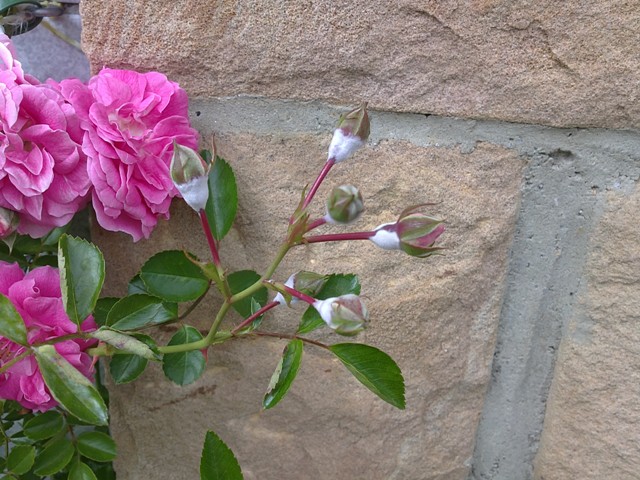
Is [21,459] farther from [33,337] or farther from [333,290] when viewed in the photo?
[333,290]

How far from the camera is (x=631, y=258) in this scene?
53 centimetres

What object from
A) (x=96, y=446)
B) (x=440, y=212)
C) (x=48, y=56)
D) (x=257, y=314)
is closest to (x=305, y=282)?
(x=257, y=314)

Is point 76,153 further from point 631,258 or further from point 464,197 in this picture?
point 631,258

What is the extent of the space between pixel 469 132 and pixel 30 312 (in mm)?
365

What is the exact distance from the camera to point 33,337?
1.67 feet

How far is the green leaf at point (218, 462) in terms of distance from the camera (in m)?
0.49

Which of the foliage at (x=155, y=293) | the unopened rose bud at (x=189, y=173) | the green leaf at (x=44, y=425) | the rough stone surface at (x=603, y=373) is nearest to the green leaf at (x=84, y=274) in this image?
the foliage at (x=155, y=293)

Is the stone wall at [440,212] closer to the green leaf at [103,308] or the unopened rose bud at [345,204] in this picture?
the green leaf at [103,308]

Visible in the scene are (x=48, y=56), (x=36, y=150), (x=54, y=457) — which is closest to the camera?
(x=36, y=150)

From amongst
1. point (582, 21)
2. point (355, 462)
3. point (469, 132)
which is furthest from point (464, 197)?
point (355, 462)

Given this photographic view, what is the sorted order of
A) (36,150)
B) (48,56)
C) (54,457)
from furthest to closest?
(48,56), (54,457), (36,150)

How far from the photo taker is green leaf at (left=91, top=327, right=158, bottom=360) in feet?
1.41

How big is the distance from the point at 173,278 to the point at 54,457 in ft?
0.69

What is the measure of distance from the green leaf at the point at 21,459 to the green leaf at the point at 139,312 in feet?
0.48
